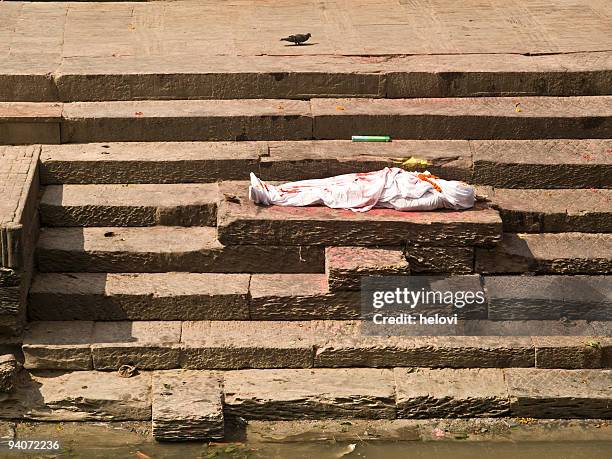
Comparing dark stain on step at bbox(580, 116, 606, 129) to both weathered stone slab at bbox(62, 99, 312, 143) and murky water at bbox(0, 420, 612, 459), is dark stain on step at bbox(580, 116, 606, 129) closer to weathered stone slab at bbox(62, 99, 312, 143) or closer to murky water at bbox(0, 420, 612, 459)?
weathered stone slab at bbox(62, 99, 312, 143)

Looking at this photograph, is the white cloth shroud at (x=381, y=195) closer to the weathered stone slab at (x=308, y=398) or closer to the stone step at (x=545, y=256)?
the stone step at (x=545, y=256)

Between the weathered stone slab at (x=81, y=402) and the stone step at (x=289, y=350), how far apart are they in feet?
0.58

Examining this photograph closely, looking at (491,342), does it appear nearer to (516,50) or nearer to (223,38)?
(516,50)

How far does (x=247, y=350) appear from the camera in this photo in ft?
26.0

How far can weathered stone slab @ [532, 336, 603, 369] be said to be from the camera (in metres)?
7.96

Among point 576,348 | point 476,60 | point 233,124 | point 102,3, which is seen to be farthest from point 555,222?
point 102,3

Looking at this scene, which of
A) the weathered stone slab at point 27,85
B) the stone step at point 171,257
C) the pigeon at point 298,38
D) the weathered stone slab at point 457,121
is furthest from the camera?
the pigeon at point 298,38

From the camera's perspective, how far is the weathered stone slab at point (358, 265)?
7.98 meters

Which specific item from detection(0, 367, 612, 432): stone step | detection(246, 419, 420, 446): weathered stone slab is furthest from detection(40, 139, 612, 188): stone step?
detection(246, 419, 420, 446): weathered stone slab

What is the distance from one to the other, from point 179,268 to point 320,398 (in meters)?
1.41

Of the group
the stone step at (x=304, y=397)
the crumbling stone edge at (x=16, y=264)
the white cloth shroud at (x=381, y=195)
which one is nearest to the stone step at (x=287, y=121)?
the white cloth shroud at (x=381, y=195)

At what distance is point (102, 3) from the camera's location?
452 inches

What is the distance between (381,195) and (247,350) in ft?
4.62

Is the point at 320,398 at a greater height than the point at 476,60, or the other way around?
the point at 476,60
